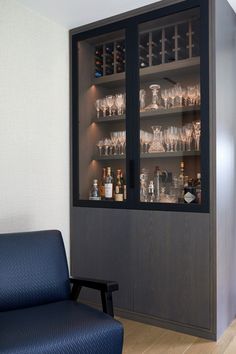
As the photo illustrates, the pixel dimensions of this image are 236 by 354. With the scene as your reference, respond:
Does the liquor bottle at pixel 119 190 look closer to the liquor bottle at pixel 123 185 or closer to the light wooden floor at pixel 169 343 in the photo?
the liquor bottle at pixel 123 185

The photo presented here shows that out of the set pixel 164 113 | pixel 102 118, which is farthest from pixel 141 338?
pixel 102 118

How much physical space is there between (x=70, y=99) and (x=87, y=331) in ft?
6.78

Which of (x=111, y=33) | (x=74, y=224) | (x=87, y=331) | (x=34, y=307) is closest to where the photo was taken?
(x=87, y=331)

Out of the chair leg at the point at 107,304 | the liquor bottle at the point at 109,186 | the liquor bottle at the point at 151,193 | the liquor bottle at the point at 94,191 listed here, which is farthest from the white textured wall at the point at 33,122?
the chair leg at the point at 107,304

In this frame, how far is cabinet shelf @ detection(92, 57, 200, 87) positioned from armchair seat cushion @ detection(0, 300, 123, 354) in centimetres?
181

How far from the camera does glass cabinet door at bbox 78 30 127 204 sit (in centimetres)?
287

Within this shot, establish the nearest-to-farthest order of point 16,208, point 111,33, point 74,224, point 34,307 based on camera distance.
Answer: point 34,307
point 16,208
point 111,33
point 74,224

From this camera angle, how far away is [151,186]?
9.01ft

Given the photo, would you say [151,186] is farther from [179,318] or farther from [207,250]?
[179,318]

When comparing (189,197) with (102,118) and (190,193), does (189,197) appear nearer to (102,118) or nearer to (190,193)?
(190,193)

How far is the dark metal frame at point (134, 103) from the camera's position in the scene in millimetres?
2381

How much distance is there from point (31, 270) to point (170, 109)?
1.57 m

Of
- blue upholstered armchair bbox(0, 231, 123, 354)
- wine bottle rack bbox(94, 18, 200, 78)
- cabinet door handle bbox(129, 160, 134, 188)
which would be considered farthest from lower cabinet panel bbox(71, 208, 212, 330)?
wine bottle rack bbox(94, 18, 200, 78)

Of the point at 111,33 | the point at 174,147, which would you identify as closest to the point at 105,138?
the point at 174,147
